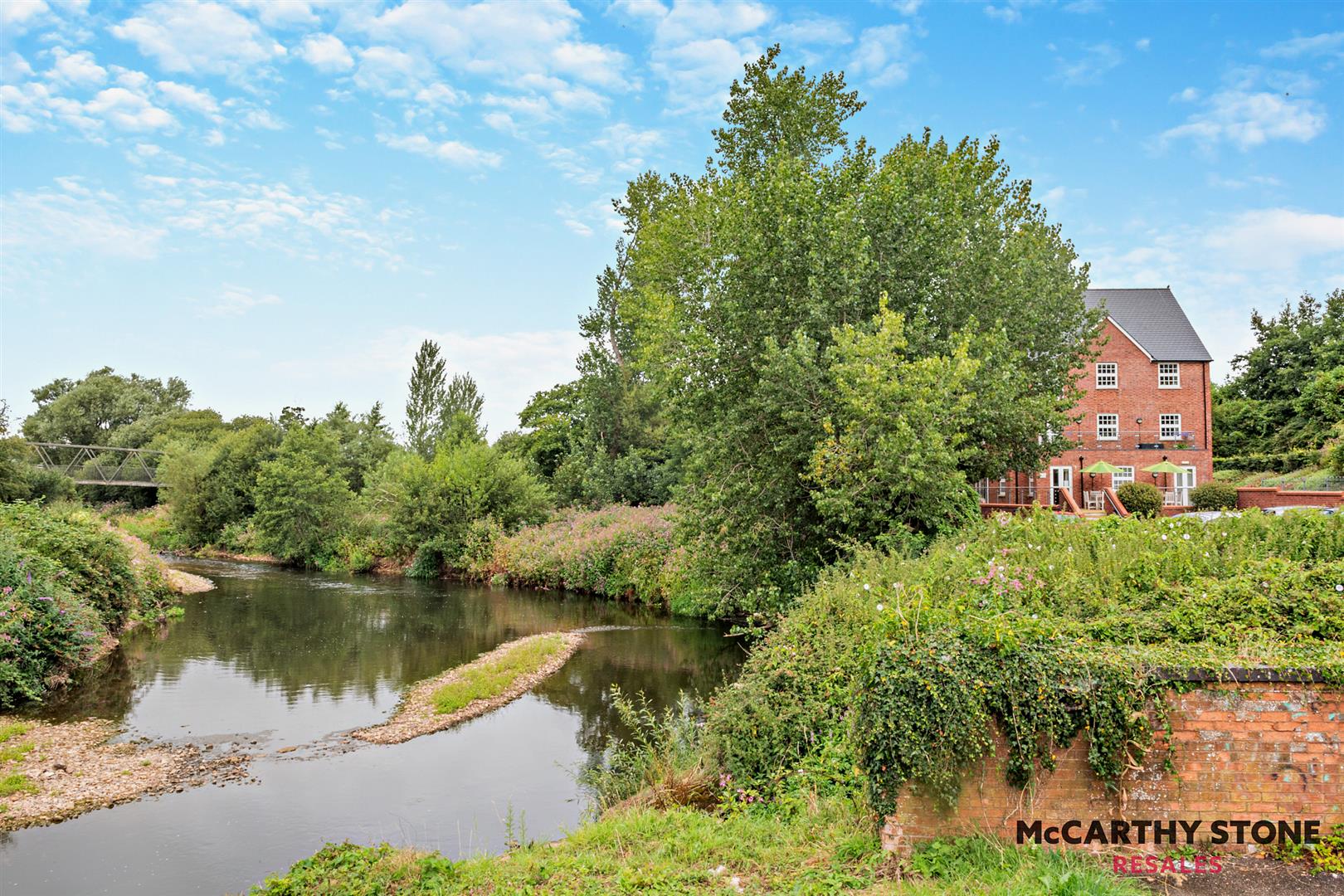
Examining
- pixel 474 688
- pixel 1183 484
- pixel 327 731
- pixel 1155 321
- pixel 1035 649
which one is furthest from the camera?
pixel 1155 321

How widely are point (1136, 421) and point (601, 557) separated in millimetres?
24153

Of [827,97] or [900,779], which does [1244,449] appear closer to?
[827,97]

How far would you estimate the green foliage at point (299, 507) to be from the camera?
40.0 m

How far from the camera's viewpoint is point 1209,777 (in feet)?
19.0

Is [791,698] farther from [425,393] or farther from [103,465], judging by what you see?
[103,465]

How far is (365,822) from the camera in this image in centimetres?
944

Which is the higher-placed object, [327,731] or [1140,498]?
[1140,498]

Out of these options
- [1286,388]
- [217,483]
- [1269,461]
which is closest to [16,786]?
[217,483]

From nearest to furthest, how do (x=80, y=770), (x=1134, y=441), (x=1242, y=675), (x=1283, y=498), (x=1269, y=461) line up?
(x=1242, y=675) → (x=80, y=770) → (x=1283, y=498) → (x=1134, y=441) → (x=1269, y=461)

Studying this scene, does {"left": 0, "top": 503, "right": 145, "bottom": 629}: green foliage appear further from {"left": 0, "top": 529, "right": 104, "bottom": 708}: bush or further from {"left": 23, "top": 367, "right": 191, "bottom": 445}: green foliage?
{"left": 23, "top": 367, "right": 191, "bottom": 445}: green foliage

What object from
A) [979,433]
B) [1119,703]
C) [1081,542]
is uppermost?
[979,433]

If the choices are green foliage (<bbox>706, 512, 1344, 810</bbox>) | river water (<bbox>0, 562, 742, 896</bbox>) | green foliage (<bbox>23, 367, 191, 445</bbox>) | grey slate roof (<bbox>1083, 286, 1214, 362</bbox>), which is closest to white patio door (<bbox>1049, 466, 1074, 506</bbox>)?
grey slate roof (<bbox>1083, 286, 1214, 362</bbox>)

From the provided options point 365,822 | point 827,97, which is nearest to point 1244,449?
point 827,97

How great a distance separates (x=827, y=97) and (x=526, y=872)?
27.1m
